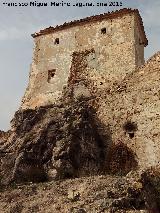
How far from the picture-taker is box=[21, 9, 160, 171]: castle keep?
21.7 m

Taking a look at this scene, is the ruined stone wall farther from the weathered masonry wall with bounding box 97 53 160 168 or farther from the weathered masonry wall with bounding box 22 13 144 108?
the weathered masonry wall with bounding box 97 53 160 168

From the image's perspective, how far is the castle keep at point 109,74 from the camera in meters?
21.7

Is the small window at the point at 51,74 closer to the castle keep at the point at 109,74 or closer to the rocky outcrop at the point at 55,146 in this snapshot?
the castle keep at the point at 109,74

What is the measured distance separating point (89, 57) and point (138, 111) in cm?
645

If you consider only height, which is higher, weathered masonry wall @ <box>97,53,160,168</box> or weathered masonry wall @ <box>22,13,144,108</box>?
weathered masonry wall @ <box>22,13,144,108</box>

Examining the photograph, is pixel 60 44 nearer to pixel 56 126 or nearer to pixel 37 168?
pixel 56 126

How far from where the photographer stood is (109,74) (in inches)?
1019

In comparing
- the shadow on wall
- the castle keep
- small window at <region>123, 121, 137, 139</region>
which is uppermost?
the castle keep

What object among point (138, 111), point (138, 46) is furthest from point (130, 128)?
point (138, 46)

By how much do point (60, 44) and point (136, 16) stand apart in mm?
5163

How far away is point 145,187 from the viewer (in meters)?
15.0

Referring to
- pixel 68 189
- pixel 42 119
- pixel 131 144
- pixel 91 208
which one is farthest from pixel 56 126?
pixel 91 208

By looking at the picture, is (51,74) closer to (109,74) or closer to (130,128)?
(109,74)

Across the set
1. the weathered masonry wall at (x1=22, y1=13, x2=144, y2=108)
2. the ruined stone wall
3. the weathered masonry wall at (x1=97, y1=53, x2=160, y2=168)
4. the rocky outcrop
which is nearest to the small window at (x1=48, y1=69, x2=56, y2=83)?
the weathered masonry wall at (x1=22, y1=13, x2=144, y2=108)
